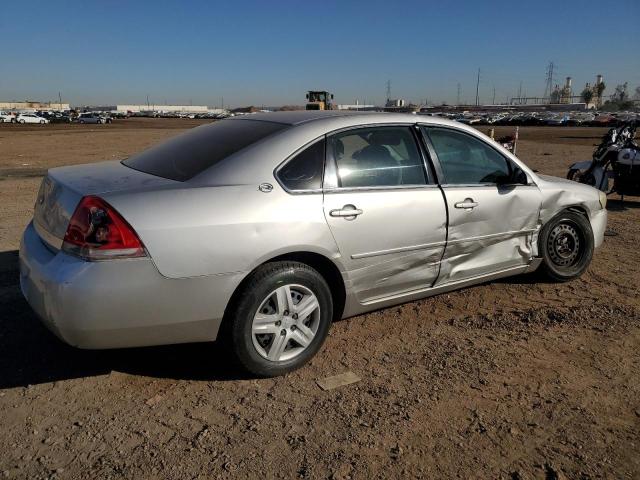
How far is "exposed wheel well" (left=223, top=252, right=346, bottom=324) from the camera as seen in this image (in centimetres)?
314

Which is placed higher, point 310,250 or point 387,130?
point 387,130

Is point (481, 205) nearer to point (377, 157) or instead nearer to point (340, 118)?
point (377, 157)

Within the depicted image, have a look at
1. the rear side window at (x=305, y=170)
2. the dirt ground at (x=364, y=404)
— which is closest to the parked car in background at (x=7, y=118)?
the dirt ground at (x=364, y=404)

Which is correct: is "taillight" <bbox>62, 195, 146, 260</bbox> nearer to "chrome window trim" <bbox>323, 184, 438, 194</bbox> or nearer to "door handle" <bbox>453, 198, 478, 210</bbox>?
"chrome window trim" <bbox>323, 184, 438, 194</bbox>

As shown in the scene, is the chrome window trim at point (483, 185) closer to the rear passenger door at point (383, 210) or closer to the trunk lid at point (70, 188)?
the rear passenger door at point (383, 210)

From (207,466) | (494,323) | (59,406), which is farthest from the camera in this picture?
(494,323)

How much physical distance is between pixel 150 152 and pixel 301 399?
7.07ft

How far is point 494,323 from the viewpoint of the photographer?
4109 mm

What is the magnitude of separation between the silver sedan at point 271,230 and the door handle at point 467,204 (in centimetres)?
1

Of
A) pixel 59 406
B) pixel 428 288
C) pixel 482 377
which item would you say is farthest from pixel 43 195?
pixel 482 377

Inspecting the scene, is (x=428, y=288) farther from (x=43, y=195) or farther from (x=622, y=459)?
(x=43, y=195)

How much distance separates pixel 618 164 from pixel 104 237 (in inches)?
336

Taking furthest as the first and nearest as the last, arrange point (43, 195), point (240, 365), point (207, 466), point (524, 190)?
point (524, 190) < point (43, 195) < point (240, 365) < point (207, 466)

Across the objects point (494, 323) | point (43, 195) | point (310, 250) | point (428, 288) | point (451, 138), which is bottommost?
point (494, 323)
